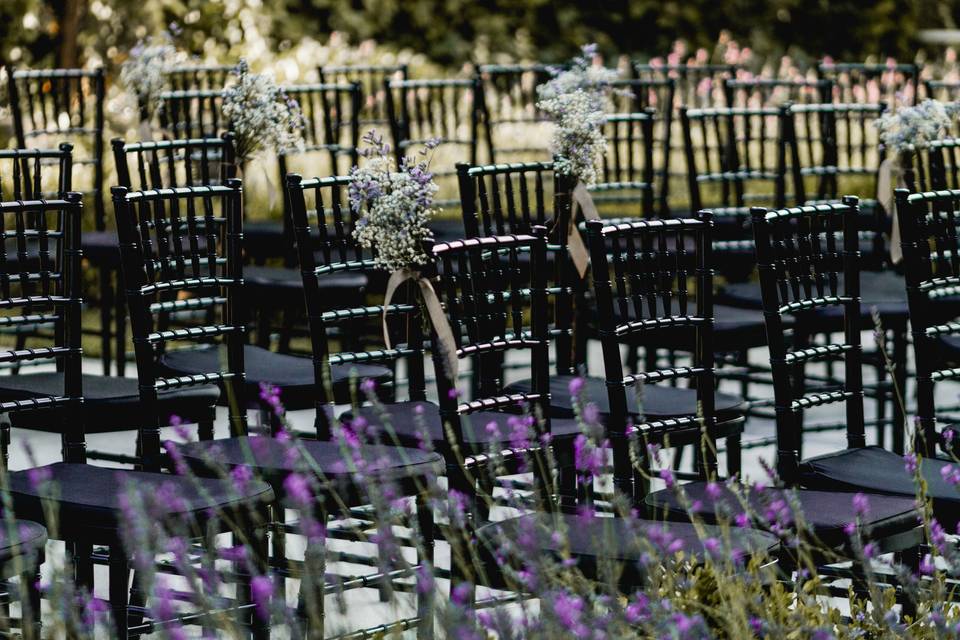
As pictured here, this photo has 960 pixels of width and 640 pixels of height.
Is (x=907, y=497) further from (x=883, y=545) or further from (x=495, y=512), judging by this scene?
(x=495, y=512)

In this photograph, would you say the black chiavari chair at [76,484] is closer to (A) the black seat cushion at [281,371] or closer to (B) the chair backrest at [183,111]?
(A) the black seat cushion at [281,371]


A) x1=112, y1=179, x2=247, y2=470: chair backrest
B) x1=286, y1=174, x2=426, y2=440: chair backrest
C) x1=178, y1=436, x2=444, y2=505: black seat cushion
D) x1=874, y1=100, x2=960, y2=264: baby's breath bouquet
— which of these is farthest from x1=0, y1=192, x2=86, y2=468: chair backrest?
x1=874, y1=100, x2=960, y2=264: baby's breath bouquet

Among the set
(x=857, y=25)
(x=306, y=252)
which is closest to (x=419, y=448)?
(x=306, y=252)

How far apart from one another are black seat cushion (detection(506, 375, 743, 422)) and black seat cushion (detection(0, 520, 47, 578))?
1.21 meters

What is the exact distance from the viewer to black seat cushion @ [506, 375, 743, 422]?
3455mm

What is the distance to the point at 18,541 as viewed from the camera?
255 cm

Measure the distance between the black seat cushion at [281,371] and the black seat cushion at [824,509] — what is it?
2.96 ft

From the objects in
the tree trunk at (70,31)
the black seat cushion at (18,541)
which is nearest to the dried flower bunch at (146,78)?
the black seat cushion at (18,541)

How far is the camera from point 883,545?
9.41ft

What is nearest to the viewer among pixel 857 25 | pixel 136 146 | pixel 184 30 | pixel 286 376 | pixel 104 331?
pixel 286 376

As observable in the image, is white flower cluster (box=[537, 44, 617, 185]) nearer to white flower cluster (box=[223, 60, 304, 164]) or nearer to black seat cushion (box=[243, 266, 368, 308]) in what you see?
white flower cluster (box=[223, 60, 304, 164])

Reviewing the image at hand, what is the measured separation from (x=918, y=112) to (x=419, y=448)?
236 cm

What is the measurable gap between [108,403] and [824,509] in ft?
5.04

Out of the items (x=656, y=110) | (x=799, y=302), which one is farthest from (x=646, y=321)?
(x=656, y=110)
